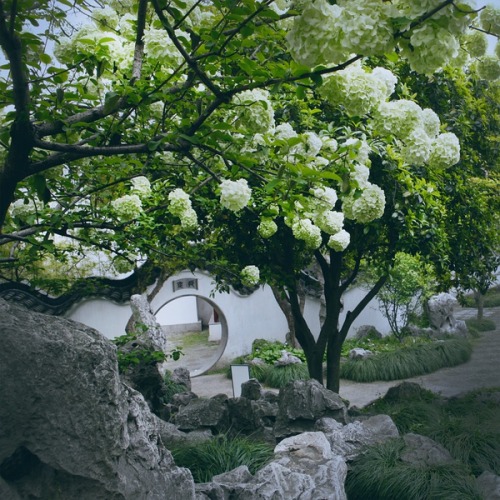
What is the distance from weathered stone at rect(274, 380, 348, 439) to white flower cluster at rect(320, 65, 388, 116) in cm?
392

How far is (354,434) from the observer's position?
537 cm

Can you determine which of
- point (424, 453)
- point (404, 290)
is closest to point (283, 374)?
point (404, 290)

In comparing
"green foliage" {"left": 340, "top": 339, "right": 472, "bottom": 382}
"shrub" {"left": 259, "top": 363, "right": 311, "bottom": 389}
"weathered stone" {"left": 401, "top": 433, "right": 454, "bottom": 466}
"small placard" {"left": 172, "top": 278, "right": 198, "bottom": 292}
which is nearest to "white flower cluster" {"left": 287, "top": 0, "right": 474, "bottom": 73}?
"weathered stone" {"left": 401, "top": 433, "right": 454, "bottom": 466}

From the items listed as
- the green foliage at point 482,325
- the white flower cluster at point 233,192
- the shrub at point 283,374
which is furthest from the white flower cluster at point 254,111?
the green foliage at point 482,325

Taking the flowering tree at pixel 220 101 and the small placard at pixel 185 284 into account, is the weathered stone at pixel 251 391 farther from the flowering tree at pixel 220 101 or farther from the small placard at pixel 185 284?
the small placard at pixel 185 284

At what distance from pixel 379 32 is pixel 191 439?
485cm

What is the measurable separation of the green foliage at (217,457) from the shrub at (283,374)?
21.6ft

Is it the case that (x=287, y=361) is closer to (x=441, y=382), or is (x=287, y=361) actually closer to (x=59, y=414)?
(x=441, y=382)

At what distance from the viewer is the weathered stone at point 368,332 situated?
16.6 meters

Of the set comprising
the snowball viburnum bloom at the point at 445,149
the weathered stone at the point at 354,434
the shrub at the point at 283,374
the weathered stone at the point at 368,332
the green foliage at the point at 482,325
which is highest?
the snowball viburnum bloom at the point at 445,149

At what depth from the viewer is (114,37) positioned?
3.25 meters

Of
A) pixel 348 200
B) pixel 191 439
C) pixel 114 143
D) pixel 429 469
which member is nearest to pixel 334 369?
Result: pixel 191 439

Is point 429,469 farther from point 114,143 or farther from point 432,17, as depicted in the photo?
point 432,17

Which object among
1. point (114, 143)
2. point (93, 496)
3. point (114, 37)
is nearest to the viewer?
point (93, 496)
